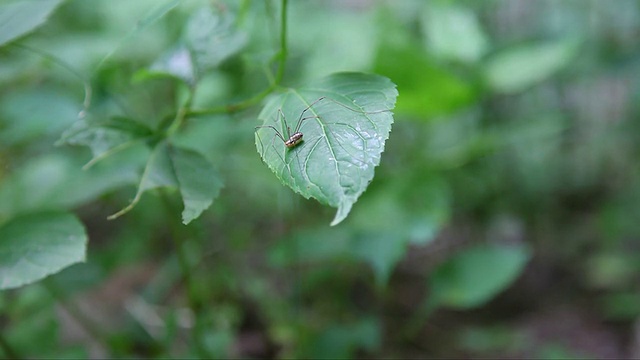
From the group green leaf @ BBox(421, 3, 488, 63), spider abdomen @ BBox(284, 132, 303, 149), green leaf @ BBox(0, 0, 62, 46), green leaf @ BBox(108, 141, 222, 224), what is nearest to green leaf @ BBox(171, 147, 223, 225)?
green leaf @ BBox(108, 141, 222, 224)

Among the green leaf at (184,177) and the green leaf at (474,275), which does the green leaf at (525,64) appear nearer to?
the green leaf at (474,275)

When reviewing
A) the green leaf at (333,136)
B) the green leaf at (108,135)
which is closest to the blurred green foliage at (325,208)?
the green leaf at (108,135)

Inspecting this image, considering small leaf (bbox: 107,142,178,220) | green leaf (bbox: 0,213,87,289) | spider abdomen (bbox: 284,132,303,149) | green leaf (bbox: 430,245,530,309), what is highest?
spider abdomen (bbox: 284,132,303,149)

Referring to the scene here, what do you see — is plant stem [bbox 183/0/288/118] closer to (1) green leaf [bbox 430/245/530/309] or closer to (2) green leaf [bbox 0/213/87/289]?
(2) green leaf [bbox 0/213/87/289]

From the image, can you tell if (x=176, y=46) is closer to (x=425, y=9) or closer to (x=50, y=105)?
(x=50, y=105)

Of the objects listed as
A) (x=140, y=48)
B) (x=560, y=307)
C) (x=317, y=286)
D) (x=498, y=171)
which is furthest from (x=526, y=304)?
(x=140, y=48)

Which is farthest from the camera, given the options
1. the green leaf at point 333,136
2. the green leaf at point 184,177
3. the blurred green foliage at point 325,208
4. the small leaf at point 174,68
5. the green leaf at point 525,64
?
the green leaf at point 525,64
